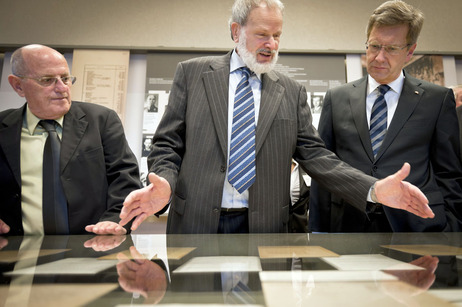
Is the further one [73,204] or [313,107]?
[313,107]

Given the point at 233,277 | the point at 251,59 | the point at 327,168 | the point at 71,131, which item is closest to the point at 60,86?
the point at 71,131

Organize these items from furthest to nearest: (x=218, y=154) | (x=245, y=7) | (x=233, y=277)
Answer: (x=245, y=7) < (x=218, y=154) < (x=233, y=277)

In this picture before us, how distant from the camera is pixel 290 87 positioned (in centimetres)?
172

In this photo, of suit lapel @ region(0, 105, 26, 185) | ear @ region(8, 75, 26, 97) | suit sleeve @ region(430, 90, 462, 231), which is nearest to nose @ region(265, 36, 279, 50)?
suit sleeve @ region(430, 90, 462, 231)

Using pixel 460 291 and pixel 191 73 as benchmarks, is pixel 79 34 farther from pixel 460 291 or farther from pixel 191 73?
pixel 460 291

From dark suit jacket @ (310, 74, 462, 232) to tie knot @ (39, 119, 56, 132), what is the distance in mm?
1355

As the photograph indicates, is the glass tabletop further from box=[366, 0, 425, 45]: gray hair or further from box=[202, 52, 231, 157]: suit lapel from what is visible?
box=[366, 0, 425, 45]: gray hair

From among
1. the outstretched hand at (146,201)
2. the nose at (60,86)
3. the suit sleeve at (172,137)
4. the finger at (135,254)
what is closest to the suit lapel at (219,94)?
the suit sleeve at (172,137)

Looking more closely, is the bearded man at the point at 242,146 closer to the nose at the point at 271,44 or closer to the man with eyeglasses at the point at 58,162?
the nose at the point at 271,44

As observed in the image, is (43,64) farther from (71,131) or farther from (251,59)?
(251,59)

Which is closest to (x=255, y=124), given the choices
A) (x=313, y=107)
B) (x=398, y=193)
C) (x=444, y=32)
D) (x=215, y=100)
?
(x=215, y=100)

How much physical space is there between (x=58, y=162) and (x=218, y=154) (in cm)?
79

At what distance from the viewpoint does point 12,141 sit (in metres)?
1.72

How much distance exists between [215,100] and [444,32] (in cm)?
381
